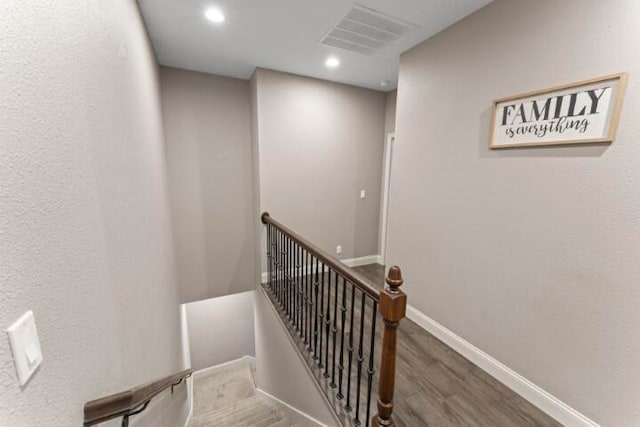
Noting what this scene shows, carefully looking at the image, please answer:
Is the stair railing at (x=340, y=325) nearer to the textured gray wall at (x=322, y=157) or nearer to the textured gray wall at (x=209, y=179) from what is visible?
the textured gray wall at (x=322, y=157)

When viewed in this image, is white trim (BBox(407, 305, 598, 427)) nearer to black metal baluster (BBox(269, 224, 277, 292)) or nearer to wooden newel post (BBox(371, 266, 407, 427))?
wooden newel post (BBox(371, 266, 407, 427))

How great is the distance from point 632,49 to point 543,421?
2.07m

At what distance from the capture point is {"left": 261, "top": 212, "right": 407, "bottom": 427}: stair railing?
1212 millimetres

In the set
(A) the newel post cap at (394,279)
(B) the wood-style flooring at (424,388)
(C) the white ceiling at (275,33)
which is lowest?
(B) the wood-style flooring at (424,388)

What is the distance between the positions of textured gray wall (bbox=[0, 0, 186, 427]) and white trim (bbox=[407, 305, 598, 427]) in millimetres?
2227

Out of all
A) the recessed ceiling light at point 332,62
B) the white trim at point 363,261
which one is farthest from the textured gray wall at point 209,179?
the white trim at point 363,261

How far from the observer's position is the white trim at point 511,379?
153 cm

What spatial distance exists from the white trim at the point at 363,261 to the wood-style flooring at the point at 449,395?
1.88 m

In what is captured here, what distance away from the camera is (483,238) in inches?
77.0

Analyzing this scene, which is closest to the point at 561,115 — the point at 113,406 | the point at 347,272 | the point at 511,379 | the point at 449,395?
the point at 347,272

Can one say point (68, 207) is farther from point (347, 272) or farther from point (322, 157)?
point (322, 157)

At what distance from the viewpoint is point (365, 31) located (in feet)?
7.36

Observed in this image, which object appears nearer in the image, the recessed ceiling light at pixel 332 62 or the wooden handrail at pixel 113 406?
the wooden handrail at pixel 113 406

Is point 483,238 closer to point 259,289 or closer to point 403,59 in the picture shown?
point 403,59
